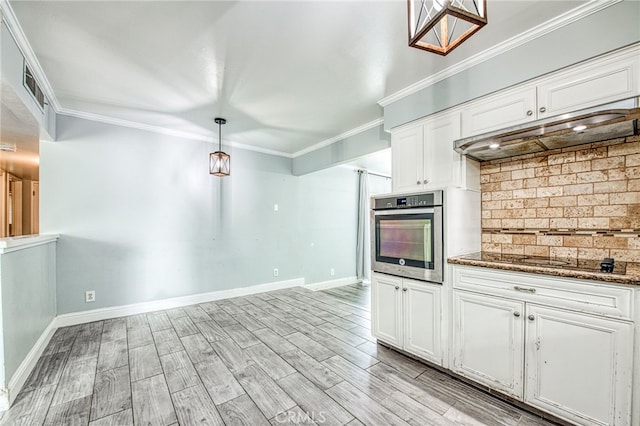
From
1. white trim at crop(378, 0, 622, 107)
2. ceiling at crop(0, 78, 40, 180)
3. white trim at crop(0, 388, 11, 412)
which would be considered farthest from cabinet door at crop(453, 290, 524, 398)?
ceiling at crop(0, 78, 40, 180)

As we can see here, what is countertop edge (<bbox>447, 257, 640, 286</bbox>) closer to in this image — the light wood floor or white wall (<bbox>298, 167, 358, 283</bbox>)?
the light wood floor

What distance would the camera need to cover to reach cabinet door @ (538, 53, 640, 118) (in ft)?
5.12

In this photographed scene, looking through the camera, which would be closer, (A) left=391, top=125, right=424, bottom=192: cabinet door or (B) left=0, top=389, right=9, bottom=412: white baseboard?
(B) left=0, top=389, right=9, bottom=412: white baseboard

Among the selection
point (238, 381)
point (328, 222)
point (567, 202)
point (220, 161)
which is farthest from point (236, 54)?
point (328, 222)

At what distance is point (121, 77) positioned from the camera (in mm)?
2533

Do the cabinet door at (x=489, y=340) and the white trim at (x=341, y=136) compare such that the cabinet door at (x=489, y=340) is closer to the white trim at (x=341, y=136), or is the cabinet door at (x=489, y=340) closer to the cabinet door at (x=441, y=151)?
the cabinet door at (x=441, y=151)

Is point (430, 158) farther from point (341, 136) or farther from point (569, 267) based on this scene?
point (341, 136)

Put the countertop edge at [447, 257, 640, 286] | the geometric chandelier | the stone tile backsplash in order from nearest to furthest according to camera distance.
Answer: the geometric chandelier, the countertop edge at [447, 257, 640, 286], the stone tile backsplash

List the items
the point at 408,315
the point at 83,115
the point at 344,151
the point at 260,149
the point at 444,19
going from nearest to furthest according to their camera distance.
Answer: the point at 444,19, the point at 408,315, the point at 83,115, the point at 344,151, the point at 260,149

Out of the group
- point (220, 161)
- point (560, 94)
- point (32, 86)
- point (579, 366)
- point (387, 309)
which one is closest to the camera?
point (579, 366)

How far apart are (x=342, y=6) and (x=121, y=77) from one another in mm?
2151

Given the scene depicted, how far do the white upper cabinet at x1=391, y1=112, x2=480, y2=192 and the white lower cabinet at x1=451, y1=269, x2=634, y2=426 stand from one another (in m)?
0.84

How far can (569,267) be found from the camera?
1708 millimetres

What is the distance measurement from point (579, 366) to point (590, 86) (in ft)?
5.51
